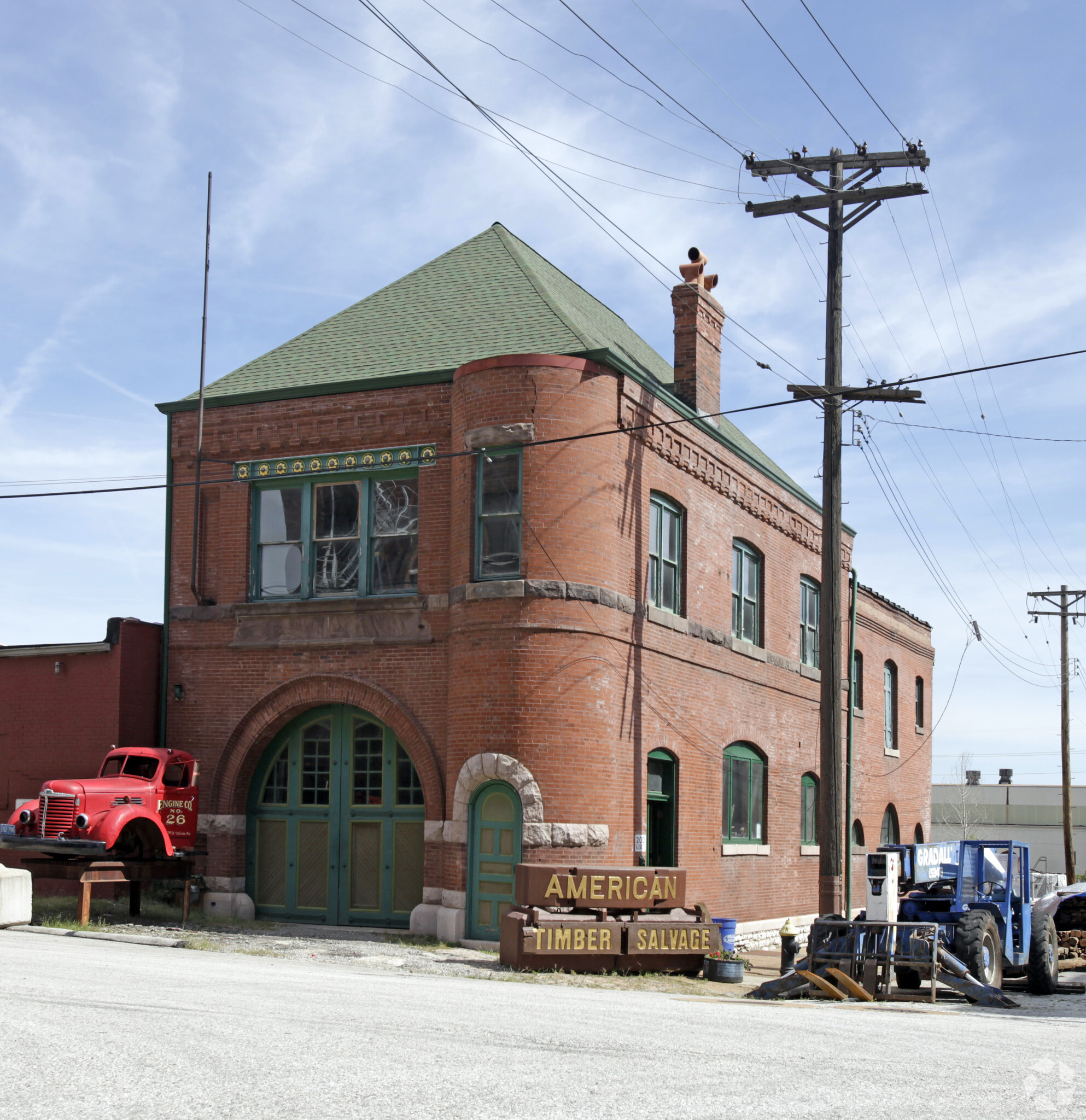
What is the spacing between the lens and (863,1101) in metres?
8.16

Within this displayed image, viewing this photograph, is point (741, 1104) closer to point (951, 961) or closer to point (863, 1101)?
point (863, 1101)

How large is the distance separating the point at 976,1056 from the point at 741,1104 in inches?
137

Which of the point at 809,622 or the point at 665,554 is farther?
the point at 809,622

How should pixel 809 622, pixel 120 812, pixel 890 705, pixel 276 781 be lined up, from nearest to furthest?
pixel 120 812
pixel 276 781
pixel 809 622
pixel 890 705

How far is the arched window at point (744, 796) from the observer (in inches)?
958

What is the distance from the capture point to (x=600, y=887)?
1744 cm

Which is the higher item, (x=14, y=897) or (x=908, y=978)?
(x=14, y=897)

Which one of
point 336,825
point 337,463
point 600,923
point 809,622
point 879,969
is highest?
point 337,463

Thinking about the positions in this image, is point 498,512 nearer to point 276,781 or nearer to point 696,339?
point 276,781

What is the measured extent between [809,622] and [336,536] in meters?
12.5

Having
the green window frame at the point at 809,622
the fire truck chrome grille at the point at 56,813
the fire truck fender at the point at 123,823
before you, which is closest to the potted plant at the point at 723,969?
the fire truck fender at the point at 123,823

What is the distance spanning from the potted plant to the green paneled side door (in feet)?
9.82

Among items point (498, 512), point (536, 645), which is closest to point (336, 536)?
point (498, 512)

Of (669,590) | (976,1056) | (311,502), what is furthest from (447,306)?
(976,1056)
